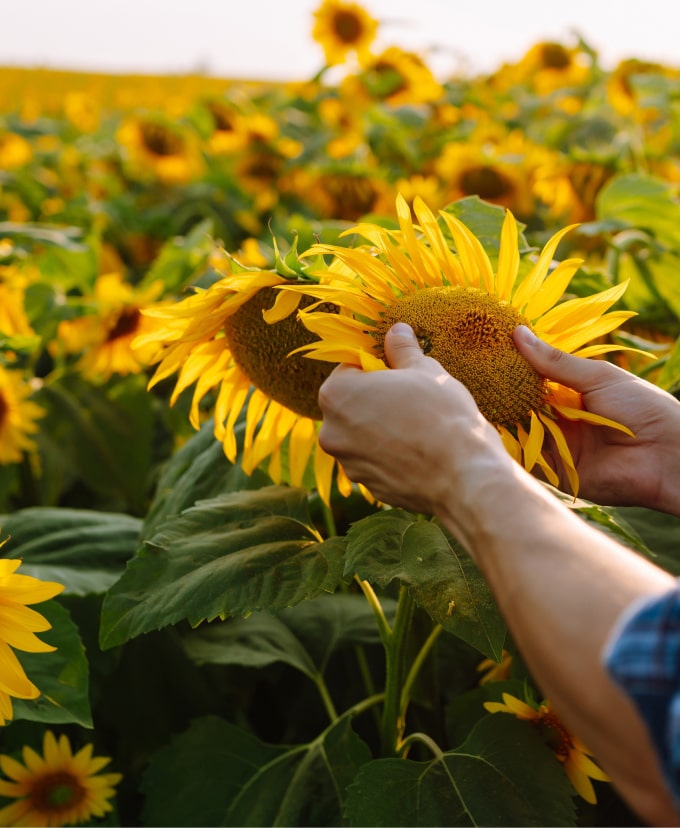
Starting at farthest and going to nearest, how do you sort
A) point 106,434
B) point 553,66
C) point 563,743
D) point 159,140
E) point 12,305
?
1. point 553,66
2. point 159,140
3. point 106,434
4. point 12,305
5. point 563,743

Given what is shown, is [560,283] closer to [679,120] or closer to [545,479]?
[545,479]

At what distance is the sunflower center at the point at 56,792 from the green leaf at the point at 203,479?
322mm

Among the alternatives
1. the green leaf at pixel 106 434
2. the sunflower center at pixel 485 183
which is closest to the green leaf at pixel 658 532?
the green leaf at pixel 106 434

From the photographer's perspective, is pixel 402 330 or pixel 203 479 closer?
pixel 402 330

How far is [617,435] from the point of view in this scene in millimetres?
906

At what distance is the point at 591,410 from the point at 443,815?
0.42 metres

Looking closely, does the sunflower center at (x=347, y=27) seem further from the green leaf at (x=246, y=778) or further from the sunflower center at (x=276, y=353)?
the green leaf at (x=246, y=778)

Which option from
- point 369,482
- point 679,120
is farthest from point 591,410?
point 679,120

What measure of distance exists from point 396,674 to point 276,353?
37cm

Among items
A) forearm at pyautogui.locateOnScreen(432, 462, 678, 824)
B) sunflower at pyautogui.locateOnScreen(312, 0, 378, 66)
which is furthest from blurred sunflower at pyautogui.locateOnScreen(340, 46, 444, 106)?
forearm at pyautogui.locateOnScreen(432, 462, 678, 824)

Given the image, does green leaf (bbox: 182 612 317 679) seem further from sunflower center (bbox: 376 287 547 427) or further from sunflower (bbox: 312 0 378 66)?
sunflower (bbox: 312 0 378 66)

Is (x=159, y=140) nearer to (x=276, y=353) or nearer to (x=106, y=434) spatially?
(x=106, y=434)

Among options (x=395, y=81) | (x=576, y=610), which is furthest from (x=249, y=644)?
(x=395, y=81)

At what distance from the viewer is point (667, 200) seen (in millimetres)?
1400
